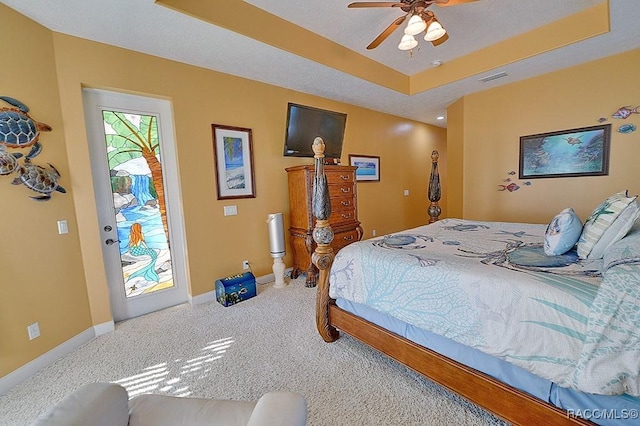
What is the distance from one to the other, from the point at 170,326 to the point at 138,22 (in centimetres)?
275

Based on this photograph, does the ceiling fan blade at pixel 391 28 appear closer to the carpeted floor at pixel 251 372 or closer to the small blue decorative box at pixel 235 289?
the carpeted floor at pixel 251 372

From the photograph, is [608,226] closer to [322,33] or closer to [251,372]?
[251,372]

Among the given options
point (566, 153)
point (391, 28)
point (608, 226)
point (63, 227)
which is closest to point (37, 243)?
point (63, 227)

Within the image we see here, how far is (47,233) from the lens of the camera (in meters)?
2.09

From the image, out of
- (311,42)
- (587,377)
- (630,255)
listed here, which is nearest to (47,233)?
(311,42)

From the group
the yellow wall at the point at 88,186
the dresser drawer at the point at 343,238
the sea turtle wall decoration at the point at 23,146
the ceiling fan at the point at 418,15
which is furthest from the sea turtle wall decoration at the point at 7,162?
the dresser drawer at the point at 343,238

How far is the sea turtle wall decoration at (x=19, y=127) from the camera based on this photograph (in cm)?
184

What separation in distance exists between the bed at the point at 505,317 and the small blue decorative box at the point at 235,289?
4.59 feet

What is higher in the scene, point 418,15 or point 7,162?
point 418,15

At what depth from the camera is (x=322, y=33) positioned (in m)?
2.81

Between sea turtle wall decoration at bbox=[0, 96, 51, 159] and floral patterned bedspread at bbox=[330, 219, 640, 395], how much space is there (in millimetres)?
2561

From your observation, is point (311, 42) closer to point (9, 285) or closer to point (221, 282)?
point (221, 282)

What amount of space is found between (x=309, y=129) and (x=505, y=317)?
3202mm

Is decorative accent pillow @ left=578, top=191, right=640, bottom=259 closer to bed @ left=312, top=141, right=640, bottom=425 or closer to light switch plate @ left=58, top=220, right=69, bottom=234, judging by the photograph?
bed @ left=312, top=141, right=640, bottom=425
